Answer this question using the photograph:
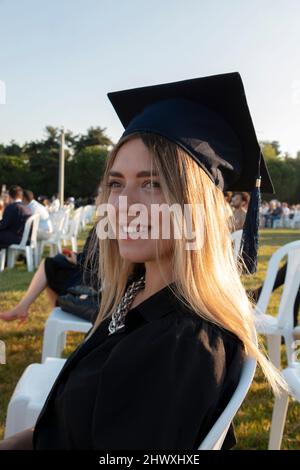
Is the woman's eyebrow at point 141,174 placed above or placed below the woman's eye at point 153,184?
above

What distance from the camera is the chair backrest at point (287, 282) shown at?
322 cm

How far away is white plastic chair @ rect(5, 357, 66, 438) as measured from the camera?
178 cm

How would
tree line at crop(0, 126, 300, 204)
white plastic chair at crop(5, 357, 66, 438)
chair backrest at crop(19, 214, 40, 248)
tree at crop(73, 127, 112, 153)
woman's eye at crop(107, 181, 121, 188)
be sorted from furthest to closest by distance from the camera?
tree at crop(73, 127, 112, 153) < tree line at crop(0, 126, 300, 204) < chair backrest at crop(19, 214, 40, 248) < white plastic chair at crop(5, 357, 66, 438) < woman's eye at crop(107, 181, 121, 188)

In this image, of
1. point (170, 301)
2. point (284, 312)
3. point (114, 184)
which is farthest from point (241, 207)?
point (170, 301)

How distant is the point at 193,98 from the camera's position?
163 centimetres

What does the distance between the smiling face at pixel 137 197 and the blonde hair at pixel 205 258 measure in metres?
0.04

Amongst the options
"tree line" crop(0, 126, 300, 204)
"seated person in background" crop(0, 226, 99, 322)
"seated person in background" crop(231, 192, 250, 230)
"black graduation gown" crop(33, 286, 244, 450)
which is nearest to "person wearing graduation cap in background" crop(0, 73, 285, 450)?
"black graduation gown" crop(33, 286, 244, 450)

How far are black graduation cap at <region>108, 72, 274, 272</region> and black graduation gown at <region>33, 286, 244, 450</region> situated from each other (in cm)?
52

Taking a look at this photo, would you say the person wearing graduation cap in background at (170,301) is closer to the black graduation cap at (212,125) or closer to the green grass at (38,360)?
the black graduation cap at (212,125)

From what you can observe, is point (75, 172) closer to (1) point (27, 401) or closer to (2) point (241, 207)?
(2) point (241, 207)

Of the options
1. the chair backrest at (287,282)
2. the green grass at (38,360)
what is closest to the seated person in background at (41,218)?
the green grass at (38,360)

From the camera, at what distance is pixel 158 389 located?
106 cm

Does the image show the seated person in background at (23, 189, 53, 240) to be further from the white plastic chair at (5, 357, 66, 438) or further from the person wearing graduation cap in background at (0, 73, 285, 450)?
the person wearing graduation cap in background at (0, 73, 285, 450)
